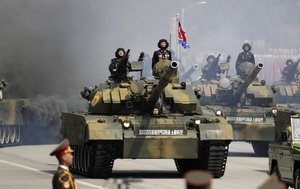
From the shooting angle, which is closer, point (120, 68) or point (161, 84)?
point (161, 84)

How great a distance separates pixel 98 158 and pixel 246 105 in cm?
1390

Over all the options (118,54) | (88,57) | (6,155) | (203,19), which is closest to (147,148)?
(118,54)

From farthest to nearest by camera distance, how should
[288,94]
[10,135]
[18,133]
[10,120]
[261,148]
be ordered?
1. [288,94]
2. [18,133]
3. [10,135]
4. [10,120]
5. [261,148]

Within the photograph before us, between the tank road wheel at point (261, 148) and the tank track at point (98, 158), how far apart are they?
39.6ft

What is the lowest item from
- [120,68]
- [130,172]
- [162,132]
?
[130,172]

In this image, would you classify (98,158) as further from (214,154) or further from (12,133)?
(12,133)

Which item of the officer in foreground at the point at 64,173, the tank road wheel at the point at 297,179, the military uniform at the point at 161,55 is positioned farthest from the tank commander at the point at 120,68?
the officer in foreground at the point at 64,173

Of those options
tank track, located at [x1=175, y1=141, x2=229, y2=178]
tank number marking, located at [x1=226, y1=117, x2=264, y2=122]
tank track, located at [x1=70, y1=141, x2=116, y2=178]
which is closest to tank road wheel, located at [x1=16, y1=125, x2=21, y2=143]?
tank number marking, located at [x1=226, y1=117, x2=264, y2=122]

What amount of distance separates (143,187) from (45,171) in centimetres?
493

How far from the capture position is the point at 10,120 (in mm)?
37625

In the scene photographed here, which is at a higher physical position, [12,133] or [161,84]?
[161,84]

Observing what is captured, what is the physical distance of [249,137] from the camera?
3441 centimetres

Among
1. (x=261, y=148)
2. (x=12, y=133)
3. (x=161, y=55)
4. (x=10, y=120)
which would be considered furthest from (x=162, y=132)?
(x=12, y=133)

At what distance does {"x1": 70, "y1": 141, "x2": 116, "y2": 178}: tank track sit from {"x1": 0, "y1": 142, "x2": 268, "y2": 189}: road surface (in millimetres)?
209
